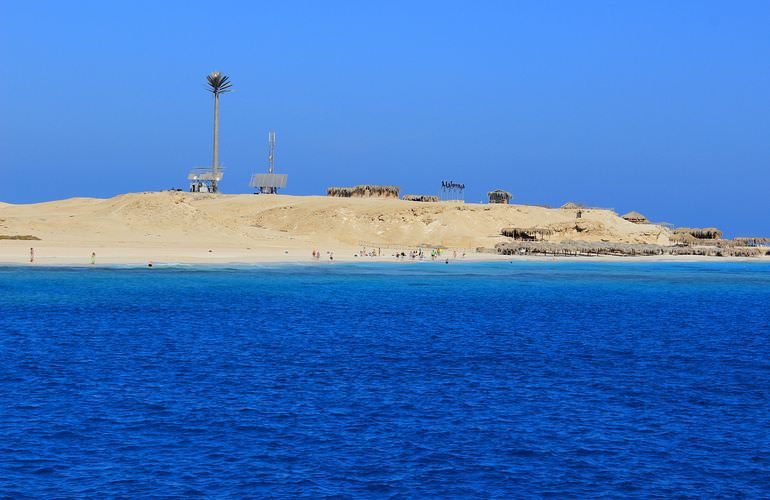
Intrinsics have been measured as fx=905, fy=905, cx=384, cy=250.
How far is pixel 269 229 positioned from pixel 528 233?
33772mm

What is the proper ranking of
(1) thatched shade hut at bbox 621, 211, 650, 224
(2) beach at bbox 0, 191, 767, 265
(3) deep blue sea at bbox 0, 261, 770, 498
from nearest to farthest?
(3) deep blue sea at bbox 0, 261, 770, 498 → (2) beach at bbox 0, 191, 767, 265 → (1) thatched shade hut at bbox 621, 211, 650, 224

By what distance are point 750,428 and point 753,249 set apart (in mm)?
106051

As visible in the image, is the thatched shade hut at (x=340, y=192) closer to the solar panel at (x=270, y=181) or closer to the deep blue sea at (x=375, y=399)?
the solar panel at (x=270, y=181)

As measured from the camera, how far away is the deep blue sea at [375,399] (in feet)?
56.6

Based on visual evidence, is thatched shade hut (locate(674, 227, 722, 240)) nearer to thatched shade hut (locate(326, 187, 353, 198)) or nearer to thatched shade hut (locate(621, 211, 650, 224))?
thatched shade hut (locate(621, 211, 650, 224))

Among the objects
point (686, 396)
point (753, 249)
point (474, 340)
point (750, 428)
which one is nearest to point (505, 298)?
point (474, 340)

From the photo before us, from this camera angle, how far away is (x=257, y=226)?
405 ft

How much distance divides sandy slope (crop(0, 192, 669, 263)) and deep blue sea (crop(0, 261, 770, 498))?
38408mm

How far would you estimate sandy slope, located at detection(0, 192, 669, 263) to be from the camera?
287 feet

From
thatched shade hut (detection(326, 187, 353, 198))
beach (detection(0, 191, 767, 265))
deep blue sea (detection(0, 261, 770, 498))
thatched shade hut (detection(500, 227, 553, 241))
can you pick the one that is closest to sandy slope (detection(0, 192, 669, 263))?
beach (detection(0, 191, 767, 265))

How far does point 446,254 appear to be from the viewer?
102688 mm

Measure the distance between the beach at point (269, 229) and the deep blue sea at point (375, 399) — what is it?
3751cm

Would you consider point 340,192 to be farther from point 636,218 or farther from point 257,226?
point 636,218

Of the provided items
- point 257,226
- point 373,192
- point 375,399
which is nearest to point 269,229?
point 257,226
